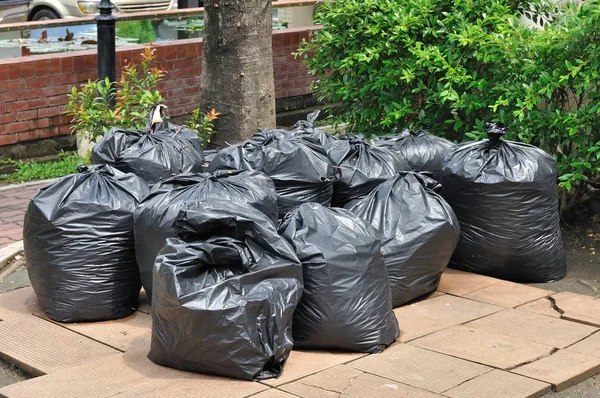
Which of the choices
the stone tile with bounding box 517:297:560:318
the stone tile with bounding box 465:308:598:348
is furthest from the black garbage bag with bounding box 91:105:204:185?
the stone tile with bounding box 517:297:560:318

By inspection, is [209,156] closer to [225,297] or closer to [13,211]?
[13,211]

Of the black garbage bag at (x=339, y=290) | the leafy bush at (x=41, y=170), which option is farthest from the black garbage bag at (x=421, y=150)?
the leafy bush at (x=41, y=170)

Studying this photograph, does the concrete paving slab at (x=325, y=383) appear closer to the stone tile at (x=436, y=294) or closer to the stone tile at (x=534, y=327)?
the stone tile at (x=534, y=327)

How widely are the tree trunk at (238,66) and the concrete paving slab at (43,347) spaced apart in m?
2.59

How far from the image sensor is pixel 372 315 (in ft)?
15.0

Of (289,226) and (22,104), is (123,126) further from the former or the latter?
(289,226)

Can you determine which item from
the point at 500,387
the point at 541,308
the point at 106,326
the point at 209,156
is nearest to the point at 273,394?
the point at 500,387

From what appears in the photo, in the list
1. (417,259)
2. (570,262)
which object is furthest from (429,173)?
(570,262)

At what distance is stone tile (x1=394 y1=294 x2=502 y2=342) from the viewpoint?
4980 millimetres

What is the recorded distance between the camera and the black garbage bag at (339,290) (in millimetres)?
4527

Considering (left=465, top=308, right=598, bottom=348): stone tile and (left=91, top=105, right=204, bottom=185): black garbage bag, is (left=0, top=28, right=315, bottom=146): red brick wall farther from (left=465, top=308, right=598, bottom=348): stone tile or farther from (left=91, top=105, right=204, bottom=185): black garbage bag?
(left=465, top=308, right=598, bottom=348): stone tile

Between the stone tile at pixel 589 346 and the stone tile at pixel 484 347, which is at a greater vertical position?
the stone tile at pixel 484 347

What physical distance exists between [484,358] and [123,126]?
3935 millimetres

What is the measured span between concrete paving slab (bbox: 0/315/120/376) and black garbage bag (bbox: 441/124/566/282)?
2.44m
